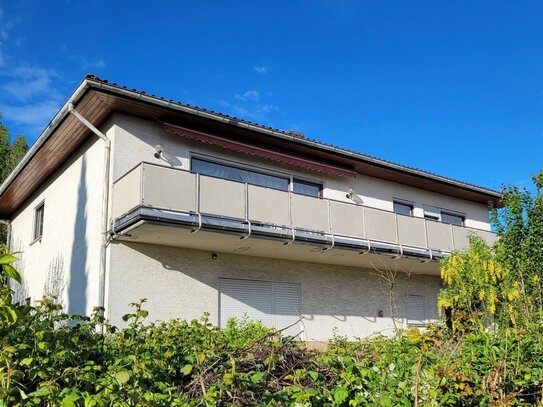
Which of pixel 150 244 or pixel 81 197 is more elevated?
pixel 81 197

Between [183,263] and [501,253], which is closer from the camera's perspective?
[501,253]

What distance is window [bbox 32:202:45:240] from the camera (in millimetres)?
16672

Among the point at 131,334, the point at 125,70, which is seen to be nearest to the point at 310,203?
the point at 125,70

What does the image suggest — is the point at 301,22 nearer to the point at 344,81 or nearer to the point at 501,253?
the point at 344,81

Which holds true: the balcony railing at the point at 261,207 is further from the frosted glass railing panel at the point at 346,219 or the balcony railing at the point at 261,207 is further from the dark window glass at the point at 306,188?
the dark window glass at the point at 306,188

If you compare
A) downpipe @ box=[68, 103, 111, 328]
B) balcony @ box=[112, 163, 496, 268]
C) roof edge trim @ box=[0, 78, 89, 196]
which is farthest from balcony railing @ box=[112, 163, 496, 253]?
roof edge trim @ box=[0, 78, 89, 196]

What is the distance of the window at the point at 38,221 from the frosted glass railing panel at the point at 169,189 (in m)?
7.82

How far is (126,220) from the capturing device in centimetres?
1044

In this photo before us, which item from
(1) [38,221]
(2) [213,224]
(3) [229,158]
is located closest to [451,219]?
(3) [229,158]

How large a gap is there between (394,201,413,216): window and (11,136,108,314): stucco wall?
30.8 feet

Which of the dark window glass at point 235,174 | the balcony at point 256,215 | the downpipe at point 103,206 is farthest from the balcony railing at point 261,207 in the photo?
the dark window glass at point 235,174

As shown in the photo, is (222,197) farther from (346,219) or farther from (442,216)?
(442,216)

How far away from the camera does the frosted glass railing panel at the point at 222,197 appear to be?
10906 millimetres

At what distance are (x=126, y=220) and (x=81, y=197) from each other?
3.25 metres
